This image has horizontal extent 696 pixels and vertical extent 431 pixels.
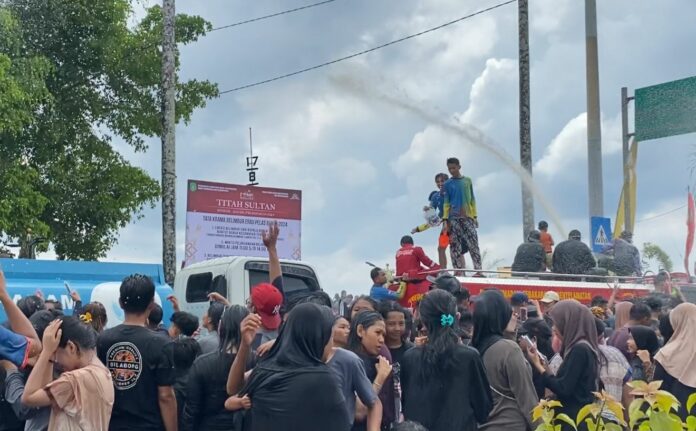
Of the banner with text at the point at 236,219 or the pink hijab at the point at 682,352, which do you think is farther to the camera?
the banner with text at the point at 236,219

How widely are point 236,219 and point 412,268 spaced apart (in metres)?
10.5

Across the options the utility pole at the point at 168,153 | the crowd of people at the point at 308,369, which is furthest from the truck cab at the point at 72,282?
the crowd of people at the point at 308,369

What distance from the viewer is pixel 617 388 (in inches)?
278

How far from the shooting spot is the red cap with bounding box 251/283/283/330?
6.39 m

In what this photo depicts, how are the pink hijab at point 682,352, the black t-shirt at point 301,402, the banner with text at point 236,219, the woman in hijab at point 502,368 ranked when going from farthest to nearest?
the banner with text at point 236,219 → the pink hijab at point 682,352 → the woman in hijab at point 502,368 → the black t-shirt at point 301,402

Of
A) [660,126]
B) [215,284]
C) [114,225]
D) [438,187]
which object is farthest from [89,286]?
[660,126]

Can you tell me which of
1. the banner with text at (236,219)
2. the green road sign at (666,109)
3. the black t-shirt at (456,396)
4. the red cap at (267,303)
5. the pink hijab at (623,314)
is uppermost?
the green road sign at (666,109)

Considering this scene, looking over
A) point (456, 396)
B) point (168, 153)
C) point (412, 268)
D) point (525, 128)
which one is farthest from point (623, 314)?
point (168, 153)

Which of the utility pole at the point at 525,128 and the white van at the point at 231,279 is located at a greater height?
the utility pole at the point at 525,128

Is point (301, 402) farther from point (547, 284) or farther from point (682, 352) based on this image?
point (547, 284)

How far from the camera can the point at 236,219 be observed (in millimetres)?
23531

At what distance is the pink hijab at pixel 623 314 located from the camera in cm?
876

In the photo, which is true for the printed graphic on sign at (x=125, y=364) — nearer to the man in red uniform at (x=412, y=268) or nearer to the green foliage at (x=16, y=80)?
the man in red uniform at (x=412, y=268)

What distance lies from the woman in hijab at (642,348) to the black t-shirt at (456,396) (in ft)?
6.42
